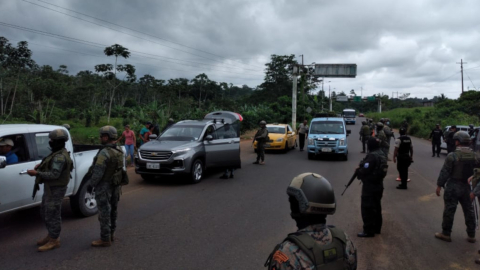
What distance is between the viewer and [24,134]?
5.48m

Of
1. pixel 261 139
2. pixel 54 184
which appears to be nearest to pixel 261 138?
pixel 261 139

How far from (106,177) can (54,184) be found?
26.6 inches

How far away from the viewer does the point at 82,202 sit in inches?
244

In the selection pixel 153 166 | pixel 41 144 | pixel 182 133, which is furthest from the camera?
pixel 182 133

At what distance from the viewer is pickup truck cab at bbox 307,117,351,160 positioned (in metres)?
15.0

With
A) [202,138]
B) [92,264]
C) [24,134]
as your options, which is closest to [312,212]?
[92,264]

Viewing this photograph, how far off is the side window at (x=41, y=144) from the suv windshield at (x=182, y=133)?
4.53 metres

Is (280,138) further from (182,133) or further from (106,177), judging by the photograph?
(106,177)

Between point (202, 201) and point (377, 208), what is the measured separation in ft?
12.3

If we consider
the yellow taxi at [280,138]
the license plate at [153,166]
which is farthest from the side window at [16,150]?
the yellow taxi at [280,138]

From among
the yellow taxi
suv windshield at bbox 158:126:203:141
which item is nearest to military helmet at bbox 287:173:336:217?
suv windshield at bbox 158:126:203:141

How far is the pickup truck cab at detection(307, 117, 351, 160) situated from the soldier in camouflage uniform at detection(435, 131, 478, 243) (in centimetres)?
961

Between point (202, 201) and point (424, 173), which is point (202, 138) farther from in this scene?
point (424, 173)

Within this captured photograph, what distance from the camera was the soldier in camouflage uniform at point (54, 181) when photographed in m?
4.60
